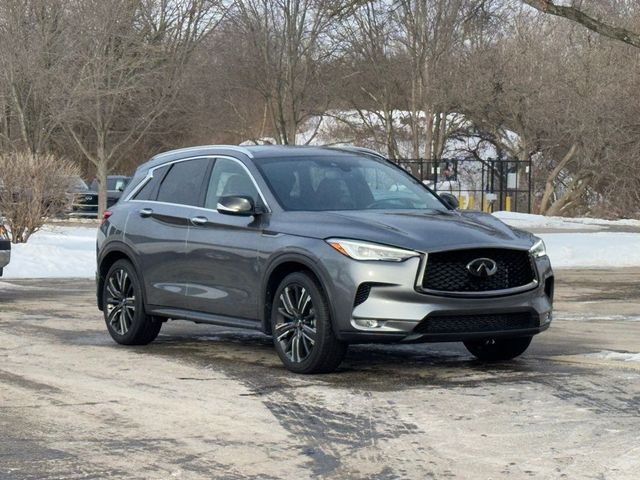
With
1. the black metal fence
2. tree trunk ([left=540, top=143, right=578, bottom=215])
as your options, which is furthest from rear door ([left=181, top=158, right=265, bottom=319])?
tree trunk ([left=540, top=143, right=578, bottom=215])

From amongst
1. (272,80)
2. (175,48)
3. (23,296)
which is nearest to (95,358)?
(23,296)

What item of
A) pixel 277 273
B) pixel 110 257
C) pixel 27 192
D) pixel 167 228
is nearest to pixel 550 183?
pixel 27 192

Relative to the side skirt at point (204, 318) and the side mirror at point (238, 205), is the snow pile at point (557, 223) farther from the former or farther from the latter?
the side mirror at point (238, 205)

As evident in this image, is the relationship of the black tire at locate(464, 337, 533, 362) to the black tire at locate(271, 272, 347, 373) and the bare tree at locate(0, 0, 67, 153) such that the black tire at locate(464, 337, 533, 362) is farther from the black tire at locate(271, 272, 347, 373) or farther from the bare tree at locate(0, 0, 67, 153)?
the bare tree at locate(0, 0, 67, 153)

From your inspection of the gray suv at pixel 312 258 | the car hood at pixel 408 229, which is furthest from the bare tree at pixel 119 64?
the car hood at pixel 408 229

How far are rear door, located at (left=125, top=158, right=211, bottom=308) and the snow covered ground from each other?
31.5ft

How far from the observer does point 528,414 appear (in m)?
7.83

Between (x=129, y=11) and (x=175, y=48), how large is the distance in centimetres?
718

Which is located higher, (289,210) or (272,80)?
(272,80)

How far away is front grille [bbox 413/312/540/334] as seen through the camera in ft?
29.7

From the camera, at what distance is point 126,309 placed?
1145 cm

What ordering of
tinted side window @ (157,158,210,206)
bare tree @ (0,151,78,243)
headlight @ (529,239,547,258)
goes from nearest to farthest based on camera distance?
headlight @ (529,239,547,258) → tinted side window @ (157,158,210,206) → bare tree @ (0,151,78,243)

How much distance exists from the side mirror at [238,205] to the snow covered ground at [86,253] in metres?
11.1

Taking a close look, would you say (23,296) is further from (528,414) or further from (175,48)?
(175,48)
